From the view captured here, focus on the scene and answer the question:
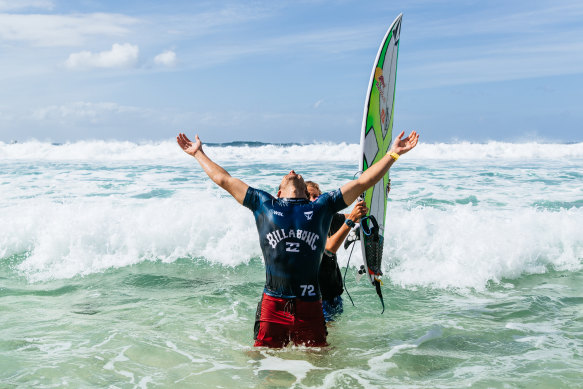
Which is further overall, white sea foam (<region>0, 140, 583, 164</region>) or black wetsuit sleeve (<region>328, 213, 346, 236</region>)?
white sea foam (<region>0, 140, 583, 164</region>)

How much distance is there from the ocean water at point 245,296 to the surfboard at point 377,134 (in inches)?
30.3

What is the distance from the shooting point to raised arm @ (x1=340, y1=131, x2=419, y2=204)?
3.55 meters

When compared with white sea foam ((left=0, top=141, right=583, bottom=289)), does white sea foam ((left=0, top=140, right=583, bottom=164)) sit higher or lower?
higher

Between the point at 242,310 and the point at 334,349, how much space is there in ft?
5.85

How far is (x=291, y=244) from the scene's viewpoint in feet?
12.4

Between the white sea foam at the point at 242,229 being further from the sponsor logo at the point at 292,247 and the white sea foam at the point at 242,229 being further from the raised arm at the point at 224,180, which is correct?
the raised arm at the point at 224,180

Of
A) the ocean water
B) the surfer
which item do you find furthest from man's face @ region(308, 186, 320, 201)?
the ocean water

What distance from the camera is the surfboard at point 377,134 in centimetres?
501

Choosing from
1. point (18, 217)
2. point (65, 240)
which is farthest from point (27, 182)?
point (65, 240)

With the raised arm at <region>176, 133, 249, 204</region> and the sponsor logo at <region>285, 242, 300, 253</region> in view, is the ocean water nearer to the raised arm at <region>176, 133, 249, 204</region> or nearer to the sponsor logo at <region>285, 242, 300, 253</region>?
the sponsor logo at <region>285, 242, 300, 253</region>

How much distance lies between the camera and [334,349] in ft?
15.1

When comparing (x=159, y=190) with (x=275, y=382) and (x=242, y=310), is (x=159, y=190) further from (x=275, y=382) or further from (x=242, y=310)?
(x=275, y=382)

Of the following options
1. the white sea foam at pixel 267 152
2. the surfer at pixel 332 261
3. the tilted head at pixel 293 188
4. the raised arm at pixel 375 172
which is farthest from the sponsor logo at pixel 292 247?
the white sea foam at pixel 267 152

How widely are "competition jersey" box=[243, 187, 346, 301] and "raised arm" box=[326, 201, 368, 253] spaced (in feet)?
1.72
